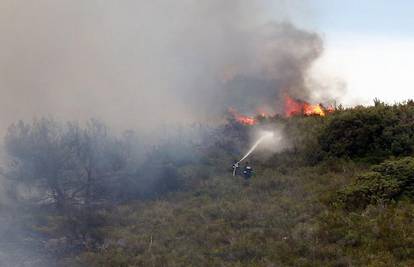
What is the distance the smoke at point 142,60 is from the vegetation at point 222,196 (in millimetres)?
6920

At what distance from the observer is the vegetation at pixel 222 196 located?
13998 millimetres

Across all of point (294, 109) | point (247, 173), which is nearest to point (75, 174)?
point (247, 173)

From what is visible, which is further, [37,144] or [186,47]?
[186,47]

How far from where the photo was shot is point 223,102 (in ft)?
127

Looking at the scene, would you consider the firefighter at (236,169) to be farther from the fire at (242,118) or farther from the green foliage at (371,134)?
the fire at (242,118)

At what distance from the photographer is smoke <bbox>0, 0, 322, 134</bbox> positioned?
1200 inches

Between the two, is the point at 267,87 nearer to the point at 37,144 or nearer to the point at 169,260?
the point at 37,144

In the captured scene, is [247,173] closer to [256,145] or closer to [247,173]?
[247,173]

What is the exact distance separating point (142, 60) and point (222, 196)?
60.1 feet

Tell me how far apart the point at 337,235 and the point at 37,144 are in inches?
515

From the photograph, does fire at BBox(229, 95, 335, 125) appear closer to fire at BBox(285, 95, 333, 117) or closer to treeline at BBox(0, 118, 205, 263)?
fire at BBox(285, 95, 333, 117)

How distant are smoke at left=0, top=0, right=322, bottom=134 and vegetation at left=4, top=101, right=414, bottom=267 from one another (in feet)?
22.7

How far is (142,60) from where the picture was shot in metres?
35.3

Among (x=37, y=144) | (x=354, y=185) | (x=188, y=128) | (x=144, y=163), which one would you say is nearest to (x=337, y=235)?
(x=354, y=185)
